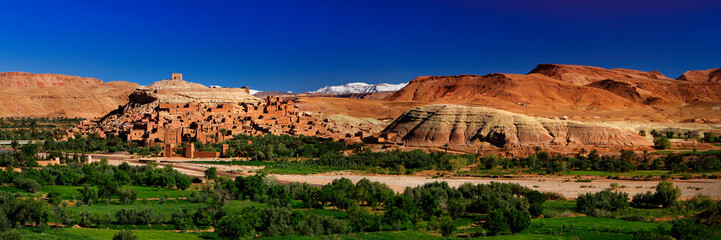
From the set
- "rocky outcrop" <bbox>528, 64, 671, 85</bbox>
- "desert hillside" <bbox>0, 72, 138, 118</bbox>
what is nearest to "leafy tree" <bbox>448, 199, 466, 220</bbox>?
"desert hillside" <bbox>0, 72, 138, 118</bbox>

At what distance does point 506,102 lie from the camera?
9962 cm

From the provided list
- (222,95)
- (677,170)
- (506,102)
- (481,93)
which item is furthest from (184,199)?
(481,93)

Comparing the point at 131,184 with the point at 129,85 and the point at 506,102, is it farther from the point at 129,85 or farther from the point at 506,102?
the point at 129,85

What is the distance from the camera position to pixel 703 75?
13588 centimetres

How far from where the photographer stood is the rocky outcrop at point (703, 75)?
132 metres

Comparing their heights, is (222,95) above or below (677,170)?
above

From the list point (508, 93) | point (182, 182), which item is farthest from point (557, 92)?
point (182, 182)

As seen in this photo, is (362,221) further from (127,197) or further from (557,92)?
(557,92)

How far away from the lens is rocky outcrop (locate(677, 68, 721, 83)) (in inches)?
5187

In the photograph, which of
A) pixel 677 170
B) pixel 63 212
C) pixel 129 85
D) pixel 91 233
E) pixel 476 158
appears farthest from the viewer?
pixel 129 85

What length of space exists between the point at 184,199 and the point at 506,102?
81.0 meters

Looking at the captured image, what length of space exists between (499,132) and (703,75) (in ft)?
368

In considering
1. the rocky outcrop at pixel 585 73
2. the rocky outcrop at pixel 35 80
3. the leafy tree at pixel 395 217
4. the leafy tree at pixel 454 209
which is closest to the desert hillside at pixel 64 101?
the rocky outcrop at pixel 35 80

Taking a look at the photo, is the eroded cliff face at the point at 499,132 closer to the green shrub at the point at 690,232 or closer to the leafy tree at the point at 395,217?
the leafy tree at the point at 395,217
